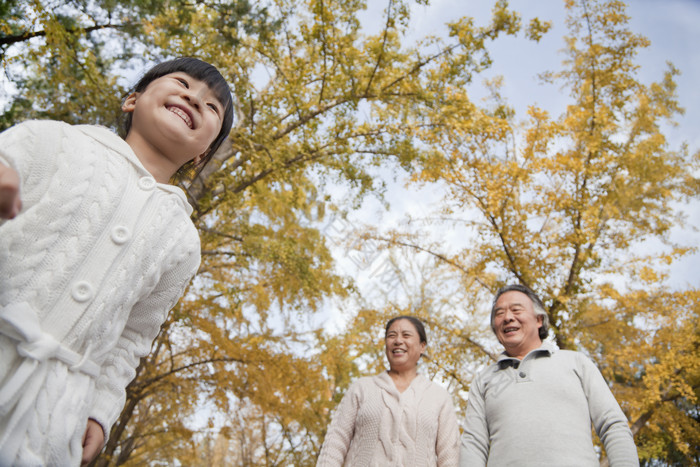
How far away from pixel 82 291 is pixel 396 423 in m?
2.21

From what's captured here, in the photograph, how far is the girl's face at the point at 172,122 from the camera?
1.32 meters

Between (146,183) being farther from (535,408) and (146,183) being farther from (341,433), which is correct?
(341,433)

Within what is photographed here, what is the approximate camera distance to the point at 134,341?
3.97ft

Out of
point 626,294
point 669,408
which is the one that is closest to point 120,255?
point 626,294

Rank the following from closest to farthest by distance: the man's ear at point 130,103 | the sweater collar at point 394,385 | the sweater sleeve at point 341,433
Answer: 1. the man's ear at point 130,103
2. the sweater sleeve at point 341,433
3. the sweater collar at point 394,385

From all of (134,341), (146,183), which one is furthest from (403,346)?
(146,183)

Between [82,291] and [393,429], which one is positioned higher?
[82,291]

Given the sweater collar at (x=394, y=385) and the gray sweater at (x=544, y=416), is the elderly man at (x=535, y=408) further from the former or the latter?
the sweater collar at (x=394, y=385)

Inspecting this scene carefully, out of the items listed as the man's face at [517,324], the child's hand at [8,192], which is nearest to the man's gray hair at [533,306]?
the man's face at [517,324]

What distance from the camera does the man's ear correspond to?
4.87 feet

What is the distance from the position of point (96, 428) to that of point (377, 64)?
5100 millimetres

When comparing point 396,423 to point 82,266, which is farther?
point 396,423

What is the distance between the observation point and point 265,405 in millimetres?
6492

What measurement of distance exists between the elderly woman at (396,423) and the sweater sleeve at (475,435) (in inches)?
16.1
